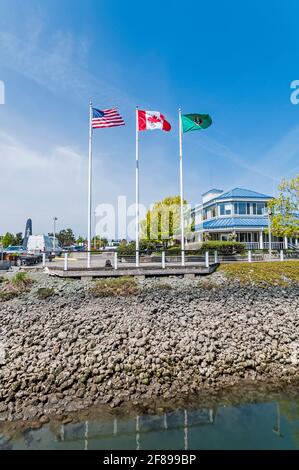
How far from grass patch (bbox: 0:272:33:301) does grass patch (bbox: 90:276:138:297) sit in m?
3.30

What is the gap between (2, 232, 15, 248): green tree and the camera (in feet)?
204

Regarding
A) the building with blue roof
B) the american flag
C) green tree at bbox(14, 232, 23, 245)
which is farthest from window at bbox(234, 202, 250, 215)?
green tree at bbox(14, 232, 23, 245)

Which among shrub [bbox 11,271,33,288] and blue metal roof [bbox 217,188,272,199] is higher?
blue metal roof [bbox 217,188,272,199]

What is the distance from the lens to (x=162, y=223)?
127ft

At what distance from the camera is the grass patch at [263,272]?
1501cm

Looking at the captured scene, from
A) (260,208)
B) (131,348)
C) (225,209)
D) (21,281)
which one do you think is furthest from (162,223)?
(131,348)

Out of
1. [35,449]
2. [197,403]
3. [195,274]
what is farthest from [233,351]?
[195,274]

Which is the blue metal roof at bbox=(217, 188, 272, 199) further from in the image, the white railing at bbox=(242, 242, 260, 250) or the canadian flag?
the canadian flag

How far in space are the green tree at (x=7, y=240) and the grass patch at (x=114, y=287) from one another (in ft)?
187

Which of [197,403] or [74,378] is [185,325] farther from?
[74,378]

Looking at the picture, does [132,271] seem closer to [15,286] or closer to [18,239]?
[15,286]

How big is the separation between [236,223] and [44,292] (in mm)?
27554

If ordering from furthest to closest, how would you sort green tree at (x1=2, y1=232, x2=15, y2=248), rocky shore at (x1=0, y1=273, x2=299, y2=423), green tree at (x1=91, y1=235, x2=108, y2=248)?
green tree at (x1=91, y1=235, x2=108, y2=248) → green tree at (x1=2, y1=232, x2=15, y2=248) → rocky shore at (x1=0, y1=273, x2=299, y2=423)

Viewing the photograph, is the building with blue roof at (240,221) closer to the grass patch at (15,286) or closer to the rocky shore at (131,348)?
the rocky shore at (131,348)
